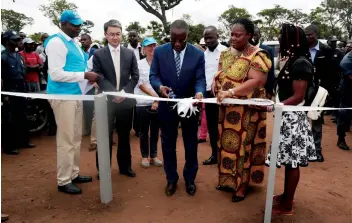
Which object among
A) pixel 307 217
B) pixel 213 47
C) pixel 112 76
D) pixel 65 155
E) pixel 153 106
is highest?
pixel 213 47

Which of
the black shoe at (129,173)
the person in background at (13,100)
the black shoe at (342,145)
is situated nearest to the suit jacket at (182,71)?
the black shoe at (129,173)

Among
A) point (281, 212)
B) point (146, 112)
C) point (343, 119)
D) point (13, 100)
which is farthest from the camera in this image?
point (343, 119)

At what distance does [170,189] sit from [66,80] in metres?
1.62

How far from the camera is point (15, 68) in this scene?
515 cm

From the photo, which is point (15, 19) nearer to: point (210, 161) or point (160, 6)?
point (160, 6)

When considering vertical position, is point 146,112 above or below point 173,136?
above

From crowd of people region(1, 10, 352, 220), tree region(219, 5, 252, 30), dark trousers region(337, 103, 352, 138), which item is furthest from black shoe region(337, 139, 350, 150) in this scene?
tree region(219, 5, 252, 30)

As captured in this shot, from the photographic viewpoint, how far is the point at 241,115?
10.8 ft

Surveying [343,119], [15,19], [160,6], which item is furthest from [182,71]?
[15,19]

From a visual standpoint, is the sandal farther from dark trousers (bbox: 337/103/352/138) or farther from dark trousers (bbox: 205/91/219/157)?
dark trousers (bbox: 337/103/352/138)

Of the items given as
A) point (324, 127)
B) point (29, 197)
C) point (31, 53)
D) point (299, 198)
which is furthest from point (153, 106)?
point (324, 127)

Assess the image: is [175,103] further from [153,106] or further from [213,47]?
[213,47]

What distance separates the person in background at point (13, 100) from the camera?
16.7 ft

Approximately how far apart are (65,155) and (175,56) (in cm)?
160
